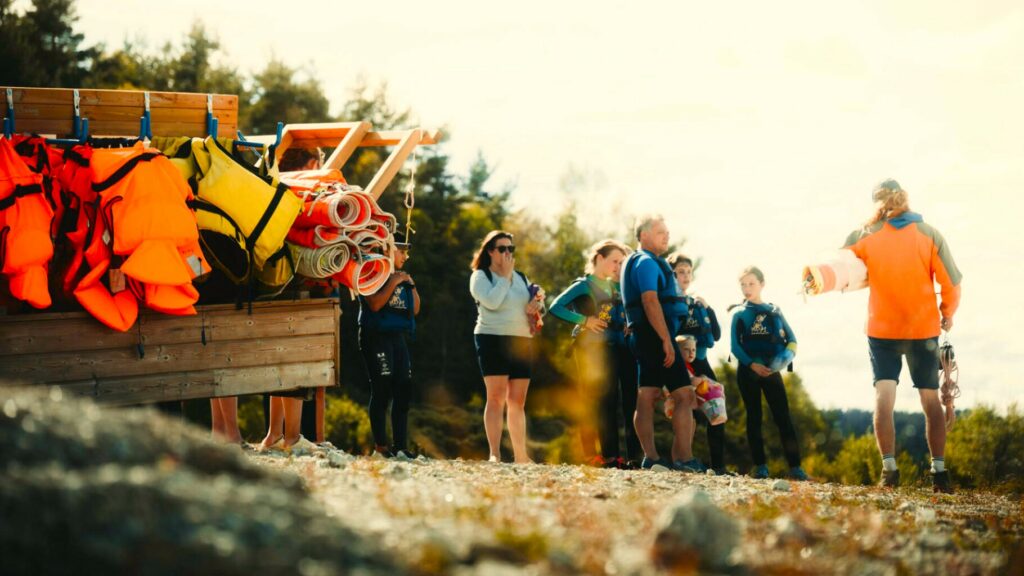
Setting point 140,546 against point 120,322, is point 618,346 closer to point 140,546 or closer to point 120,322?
point 120,322

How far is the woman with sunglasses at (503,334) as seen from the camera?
11336mm

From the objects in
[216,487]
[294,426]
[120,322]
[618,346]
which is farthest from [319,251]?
[216,487]

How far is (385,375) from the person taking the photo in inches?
435

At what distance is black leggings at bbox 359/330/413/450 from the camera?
11031 mm

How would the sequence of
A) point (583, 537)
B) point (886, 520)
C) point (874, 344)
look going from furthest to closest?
1. point (874, 344)
2. point (886, 520)
3. point (583, 537)

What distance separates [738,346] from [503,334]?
2412 mm

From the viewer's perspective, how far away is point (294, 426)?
35.3 feet

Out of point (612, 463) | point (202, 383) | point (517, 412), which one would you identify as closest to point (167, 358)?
point (202, 383)

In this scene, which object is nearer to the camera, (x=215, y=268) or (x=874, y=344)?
(x=215, y=268)

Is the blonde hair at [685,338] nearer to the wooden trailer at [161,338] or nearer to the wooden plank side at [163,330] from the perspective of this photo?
the wooden trailer at [161,338]

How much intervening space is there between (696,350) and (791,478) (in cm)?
160

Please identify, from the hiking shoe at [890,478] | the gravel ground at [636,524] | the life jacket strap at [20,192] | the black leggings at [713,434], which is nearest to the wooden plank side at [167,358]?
the gravel ground at [636,524]

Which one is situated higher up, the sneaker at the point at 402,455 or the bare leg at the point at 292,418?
the bare leg at the point at 292,418

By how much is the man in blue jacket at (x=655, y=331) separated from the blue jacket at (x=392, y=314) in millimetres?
2080
